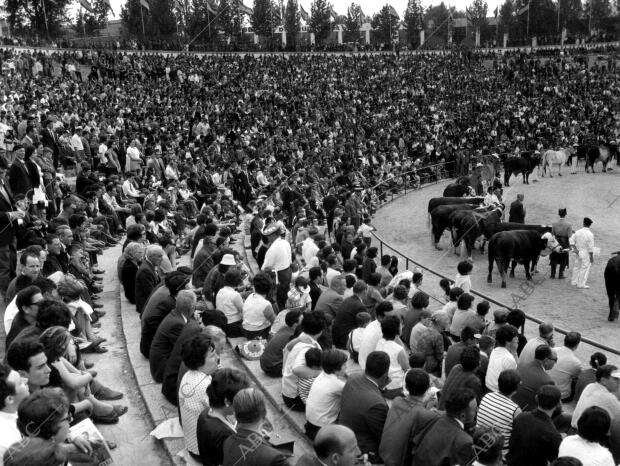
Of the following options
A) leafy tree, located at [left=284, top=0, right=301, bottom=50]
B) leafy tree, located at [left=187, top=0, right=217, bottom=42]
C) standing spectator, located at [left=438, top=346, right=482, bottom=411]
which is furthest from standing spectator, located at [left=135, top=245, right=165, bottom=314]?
leafy tree, located at [left=284, top=0, right=301, bottom=50]

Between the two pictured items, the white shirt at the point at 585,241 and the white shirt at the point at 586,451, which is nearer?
the white shirt at the point at 586,451

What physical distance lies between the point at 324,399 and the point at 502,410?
1.87m

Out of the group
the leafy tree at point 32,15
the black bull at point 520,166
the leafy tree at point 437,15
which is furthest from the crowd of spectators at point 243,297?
the leafy tree at point 437,15

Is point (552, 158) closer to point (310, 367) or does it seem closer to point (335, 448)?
point (310, 367)

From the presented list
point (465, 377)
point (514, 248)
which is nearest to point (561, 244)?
point (514, 248)

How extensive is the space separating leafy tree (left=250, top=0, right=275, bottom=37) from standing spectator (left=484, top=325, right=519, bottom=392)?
82125 mm

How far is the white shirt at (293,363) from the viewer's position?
23.7 feet

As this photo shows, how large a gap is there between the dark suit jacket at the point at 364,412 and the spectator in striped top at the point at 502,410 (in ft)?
3.69

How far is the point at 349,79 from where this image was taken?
51312mm

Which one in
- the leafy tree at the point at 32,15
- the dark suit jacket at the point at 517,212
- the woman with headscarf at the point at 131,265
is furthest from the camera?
the leafy tree at the point at 32,15

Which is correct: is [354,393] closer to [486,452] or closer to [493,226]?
[486,452]

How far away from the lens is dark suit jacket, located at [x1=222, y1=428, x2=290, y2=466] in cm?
477

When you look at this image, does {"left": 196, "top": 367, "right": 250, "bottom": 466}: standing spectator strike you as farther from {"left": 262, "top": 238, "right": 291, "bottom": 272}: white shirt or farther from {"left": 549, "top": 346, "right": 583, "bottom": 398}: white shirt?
{"left": 262, "top": 238, "right": 291, "bottom": 272}: white shirt

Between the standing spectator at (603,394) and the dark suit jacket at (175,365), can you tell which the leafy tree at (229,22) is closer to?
the dark suit jacket at (175,365)
